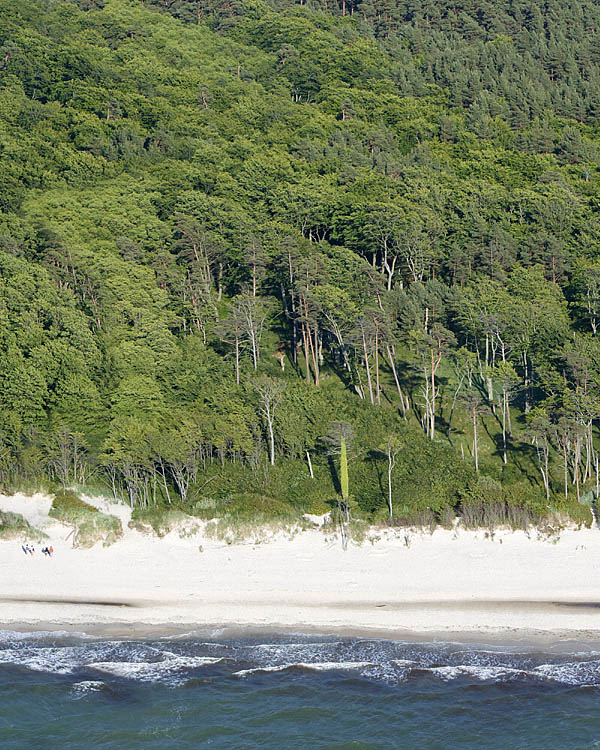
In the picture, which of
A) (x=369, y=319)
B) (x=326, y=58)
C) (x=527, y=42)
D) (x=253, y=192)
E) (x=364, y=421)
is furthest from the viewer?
(x=527, y=42)

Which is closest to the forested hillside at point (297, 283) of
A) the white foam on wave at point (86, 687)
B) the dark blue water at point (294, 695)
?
the dark blue water at point (294, 695)

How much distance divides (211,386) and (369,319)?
13866 millimetres

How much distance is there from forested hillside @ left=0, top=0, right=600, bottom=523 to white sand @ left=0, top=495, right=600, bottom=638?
11.1ft

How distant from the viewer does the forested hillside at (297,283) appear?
54062mm

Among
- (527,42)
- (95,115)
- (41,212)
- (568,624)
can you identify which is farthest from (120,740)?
(527,42)

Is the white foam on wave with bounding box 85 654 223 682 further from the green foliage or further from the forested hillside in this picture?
the forested hillside

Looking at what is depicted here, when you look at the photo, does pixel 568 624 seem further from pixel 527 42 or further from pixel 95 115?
pixel 527 42

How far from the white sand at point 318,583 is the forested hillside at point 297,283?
338 cm

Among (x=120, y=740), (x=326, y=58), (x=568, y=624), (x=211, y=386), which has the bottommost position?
(x=120, y=740)

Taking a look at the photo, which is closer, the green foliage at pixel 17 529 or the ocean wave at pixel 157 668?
the ocean wave at pixel 157 668

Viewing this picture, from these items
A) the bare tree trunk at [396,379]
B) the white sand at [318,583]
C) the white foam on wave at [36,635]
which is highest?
the bare tree trunk at [396,379]

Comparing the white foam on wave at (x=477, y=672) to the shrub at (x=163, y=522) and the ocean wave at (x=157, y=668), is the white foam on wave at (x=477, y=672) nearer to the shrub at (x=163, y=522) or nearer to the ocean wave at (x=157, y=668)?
the ocean wave at (x=157, y=668)

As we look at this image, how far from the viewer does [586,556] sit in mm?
44219

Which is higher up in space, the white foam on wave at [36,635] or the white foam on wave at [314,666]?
the white foam on wave at [36,635]
